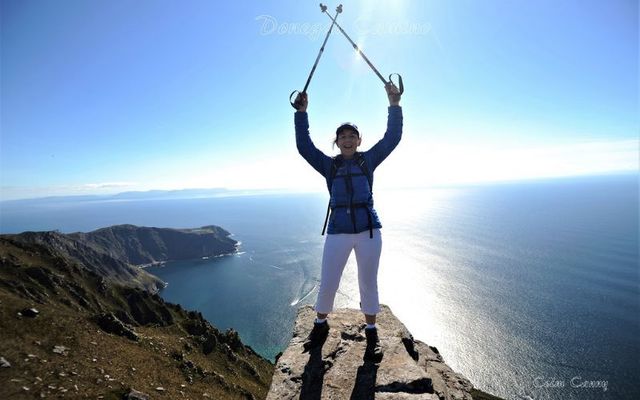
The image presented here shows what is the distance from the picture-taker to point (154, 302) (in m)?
75.8

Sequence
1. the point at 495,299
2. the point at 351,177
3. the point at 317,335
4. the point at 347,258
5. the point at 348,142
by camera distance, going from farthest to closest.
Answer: the point at 495,299
the point at 317,335
the point at 348,142
the point at 351,177
the point at 347,258

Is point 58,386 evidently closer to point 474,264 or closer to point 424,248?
point 474,264

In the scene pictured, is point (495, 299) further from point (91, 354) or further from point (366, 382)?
point (366, 382)

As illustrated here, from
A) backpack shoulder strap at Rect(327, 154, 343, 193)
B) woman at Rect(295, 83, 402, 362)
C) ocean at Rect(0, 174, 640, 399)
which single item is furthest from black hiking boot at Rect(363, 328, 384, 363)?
ocean at Rect(0, 174, 640, 399)

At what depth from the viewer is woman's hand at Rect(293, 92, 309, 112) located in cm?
728

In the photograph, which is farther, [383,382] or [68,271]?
[68,271]

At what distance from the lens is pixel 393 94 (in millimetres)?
7352

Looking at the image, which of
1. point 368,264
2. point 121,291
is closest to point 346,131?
point 368,264

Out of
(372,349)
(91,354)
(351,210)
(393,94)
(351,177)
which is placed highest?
(393,94)

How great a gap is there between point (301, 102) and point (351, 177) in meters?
2.14

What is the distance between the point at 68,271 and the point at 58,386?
6539 centimetres

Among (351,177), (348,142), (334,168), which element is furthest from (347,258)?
(348,142)

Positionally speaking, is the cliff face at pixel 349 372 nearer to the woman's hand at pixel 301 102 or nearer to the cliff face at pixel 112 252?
the woman's hand at pixel 301 102

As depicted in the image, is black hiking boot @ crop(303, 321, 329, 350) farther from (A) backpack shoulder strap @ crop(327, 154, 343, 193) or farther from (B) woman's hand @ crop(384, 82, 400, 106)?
(B) woman's hand @ crop(384, 82, 400, 106)
